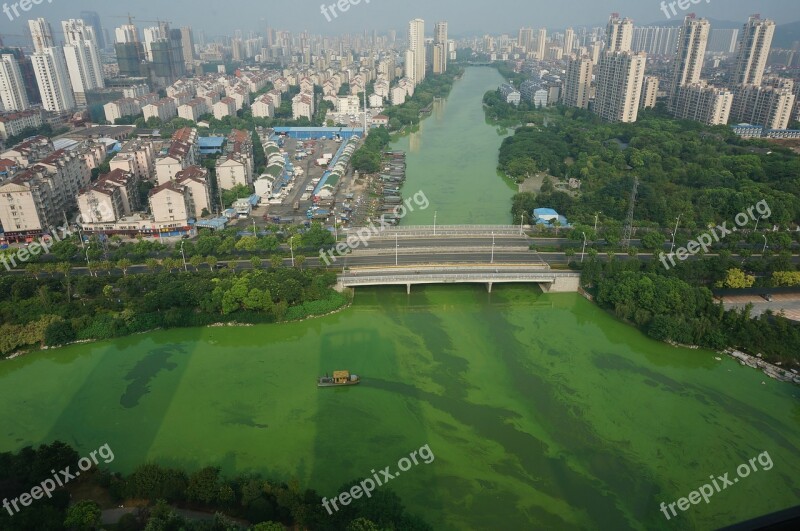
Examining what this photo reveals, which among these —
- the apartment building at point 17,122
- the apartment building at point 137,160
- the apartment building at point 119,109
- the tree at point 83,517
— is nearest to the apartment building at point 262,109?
the apartment building at point 119,109

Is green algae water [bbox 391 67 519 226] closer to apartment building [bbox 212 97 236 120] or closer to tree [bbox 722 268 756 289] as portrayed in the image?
tree [bbox 722 268 756 289]

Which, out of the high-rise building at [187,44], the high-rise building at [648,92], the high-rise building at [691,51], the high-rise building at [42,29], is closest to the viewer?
the high-rise building at [648,92]

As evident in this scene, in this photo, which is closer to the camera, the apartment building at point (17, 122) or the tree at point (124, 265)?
the tree at point (124, 265)

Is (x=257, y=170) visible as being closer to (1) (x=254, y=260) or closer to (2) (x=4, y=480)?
(1) (x=254, y=260)

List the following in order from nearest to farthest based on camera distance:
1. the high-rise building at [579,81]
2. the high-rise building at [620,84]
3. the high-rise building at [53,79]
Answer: the high-rise building at [620,84]
the high-rise building at [53,79]
the high-rise building at [579,81]

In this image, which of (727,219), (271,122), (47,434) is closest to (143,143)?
(271,122)

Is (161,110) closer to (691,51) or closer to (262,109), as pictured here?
(262,109)

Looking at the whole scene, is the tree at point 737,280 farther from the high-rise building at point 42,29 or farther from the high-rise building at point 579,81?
the high-rise building at point 42,29
